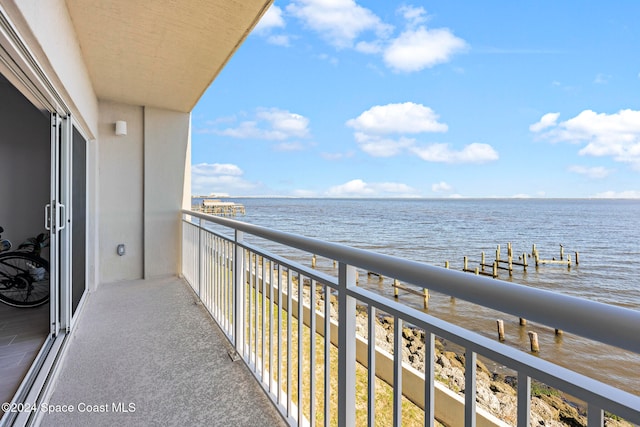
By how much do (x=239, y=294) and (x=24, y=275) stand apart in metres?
2.64

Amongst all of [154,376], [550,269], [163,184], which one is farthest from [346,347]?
[550,269]

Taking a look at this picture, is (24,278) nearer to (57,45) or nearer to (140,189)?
(140,189)

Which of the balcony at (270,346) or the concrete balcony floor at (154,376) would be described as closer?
the balcony at (270,346)

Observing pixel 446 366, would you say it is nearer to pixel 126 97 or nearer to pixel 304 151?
pixel 126 97

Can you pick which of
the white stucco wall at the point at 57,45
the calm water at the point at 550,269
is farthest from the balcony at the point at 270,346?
the calm water at the point at 550,269

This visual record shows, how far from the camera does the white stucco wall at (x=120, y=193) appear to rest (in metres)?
4.33

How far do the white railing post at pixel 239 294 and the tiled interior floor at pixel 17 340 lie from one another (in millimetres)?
1249

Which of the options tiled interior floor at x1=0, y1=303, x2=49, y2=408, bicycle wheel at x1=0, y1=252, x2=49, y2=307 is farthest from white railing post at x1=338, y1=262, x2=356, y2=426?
bicycle wheel at x1=0, y1=252, x2=49, y2=307

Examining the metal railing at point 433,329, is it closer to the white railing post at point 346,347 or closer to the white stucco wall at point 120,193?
the white railing post at point 346,347

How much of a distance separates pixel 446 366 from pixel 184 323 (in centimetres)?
519

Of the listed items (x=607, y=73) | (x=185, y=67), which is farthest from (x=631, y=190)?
(x=185, y=67)

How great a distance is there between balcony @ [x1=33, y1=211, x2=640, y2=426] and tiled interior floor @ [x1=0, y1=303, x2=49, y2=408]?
227 mm

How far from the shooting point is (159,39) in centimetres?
276

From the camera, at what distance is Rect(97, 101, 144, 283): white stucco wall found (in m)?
4.33
